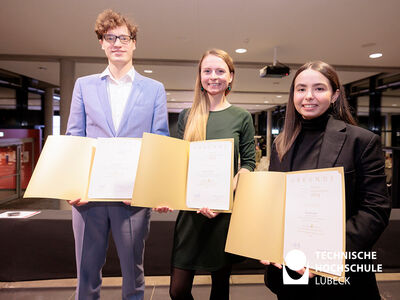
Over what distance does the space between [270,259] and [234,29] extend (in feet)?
12.2

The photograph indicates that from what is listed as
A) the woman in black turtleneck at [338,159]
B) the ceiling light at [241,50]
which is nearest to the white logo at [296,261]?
the woman in black turtleneck at [338,159]

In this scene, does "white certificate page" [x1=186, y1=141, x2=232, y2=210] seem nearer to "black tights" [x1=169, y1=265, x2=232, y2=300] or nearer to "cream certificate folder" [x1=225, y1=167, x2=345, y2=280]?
"cream certificate folder" [x1=225, y1=167, x2=345, y2=280]

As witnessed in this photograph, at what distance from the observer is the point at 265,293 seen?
2.34 m

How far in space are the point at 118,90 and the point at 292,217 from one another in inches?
38.1

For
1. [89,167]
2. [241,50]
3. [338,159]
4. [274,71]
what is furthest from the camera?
[274,71]

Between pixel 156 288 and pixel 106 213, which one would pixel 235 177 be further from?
pixel 156 288

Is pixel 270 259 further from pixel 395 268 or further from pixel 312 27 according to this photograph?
pixel 312 27

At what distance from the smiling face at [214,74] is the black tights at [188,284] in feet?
2.86

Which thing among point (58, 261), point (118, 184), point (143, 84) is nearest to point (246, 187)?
point (118, 184)

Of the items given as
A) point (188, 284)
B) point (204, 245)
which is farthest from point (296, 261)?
point (188, 284)

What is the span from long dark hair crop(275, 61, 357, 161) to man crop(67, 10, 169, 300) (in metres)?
0.56

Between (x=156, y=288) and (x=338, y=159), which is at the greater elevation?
(x=338, y=159)

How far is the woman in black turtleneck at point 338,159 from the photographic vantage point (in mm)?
1012

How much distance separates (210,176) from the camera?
1.21 m
